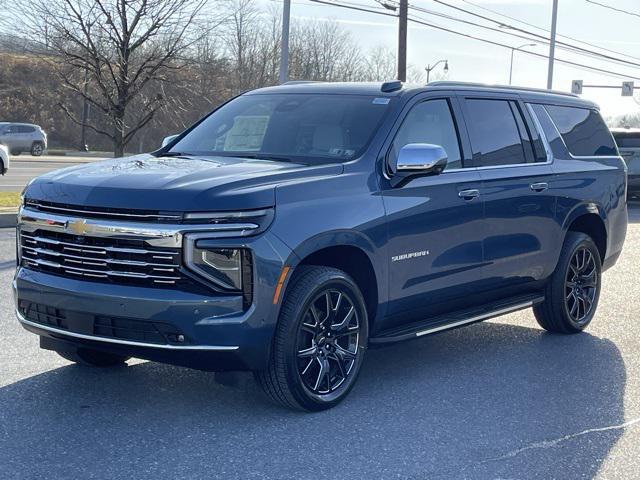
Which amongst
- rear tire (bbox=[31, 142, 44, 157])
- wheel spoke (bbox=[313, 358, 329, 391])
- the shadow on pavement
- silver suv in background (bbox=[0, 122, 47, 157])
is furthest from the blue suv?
rear tire (bbox=[31, 142, 44, 157])

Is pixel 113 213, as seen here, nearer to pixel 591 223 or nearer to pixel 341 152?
pixel 341 152

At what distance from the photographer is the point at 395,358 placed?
21.8 ft

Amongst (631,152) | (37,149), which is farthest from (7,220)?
(37,149)

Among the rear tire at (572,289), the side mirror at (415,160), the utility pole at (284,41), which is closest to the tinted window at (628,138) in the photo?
the utility pole at (284,41)

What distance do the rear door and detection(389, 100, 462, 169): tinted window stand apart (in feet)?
0.64

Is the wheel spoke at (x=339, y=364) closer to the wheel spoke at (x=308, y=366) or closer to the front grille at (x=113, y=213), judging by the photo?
the wheel spoke at (x=308, y=366)

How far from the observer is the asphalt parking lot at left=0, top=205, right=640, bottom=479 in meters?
4.38

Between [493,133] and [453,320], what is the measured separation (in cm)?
145

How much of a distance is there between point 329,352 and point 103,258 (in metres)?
1.40

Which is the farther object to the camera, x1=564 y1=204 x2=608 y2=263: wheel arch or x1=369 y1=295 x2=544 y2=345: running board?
x1=564 y1=204 x2=608 y2=263: wheel arch

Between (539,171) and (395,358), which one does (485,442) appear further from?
(539,171)

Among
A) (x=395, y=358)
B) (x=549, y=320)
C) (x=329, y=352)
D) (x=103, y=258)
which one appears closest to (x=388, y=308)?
(x=329, y=352)

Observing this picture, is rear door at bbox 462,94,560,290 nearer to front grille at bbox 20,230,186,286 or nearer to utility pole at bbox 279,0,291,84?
front grille at bbox 20,230,186,286

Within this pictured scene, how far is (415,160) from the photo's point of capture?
5566mm
